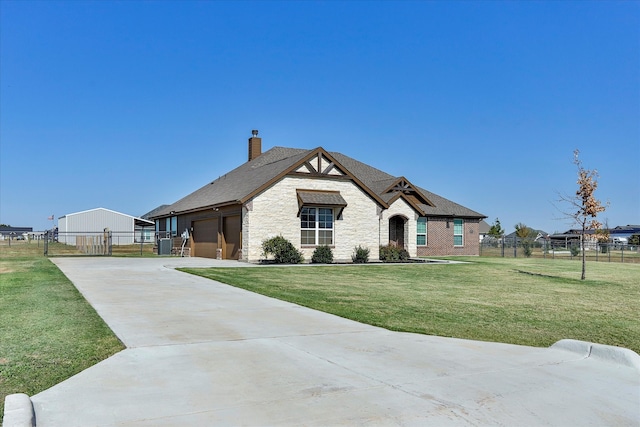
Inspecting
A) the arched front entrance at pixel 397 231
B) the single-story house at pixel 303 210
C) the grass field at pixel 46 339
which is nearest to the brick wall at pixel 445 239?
the single-story house at pixel 303 210

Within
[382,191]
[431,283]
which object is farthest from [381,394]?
[382,191]

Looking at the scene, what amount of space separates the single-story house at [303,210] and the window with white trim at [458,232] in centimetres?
353

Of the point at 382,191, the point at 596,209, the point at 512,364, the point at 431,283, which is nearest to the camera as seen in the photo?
the point at 512,364

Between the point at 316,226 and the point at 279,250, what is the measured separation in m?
3.03

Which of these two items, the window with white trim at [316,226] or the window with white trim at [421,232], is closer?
the window with white trim at [316,226]

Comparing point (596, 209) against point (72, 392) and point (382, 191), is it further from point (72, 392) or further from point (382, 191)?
point (72, 392)

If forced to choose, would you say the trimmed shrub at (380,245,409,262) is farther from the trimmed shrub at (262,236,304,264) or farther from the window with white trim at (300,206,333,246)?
the trimmed shrub at (262,236,304,264)

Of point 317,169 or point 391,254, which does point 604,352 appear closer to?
point 317,169

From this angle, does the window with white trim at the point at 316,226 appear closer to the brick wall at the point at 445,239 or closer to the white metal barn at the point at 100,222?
the brick wall at the point at 445,239

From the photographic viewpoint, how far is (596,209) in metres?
20.0

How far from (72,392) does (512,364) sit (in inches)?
197

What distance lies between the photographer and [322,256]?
26.4 meters

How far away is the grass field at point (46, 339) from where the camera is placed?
19.1 ft

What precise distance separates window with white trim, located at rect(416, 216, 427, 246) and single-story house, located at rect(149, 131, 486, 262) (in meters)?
0.48
